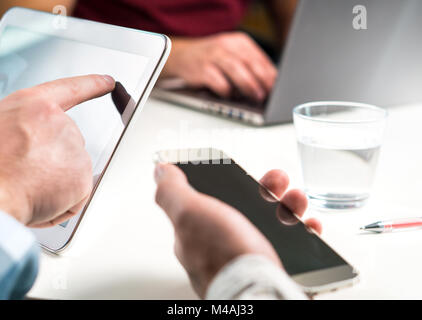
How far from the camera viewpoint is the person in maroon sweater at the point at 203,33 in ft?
2.71

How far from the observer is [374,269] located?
374mm

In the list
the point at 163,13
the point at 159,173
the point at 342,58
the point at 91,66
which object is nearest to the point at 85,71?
the point at 91,66

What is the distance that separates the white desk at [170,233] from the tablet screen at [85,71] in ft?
0.06

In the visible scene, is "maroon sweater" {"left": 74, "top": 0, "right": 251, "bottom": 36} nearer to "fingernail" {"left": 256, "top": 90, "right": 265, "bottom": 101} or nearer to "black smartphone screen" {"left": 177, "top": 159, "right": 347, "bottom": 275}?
"fingernail" {"left": 256, "top": 90, "right": 265, "bottom": 101}

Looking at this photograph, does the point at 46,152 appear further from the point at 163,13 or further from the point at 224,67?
the point at 163,13

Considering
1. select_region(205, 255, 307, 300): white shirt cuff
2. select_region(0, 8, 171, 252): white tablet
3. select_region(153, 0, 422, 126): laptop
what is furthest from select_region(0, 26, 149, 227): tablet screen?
select_region(153, 0, 422, 126): laptop

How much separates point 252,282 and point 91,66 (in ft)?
0.79

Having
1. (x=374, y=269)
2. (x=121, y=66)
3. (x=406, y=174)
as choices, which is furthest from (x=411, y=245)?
(x=121, y=66)

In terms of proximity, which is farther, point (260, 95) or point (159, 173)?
point (260, 95)

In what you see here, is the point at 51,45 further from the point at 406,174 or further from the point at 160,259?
the point at 406,174

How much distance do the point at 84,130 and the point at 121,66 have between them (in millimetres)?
61

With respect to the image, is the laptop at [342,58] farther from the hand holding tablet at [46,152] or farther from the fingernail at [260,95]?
the hand holding tablet at [46,152]

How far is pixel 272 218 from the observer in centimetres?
36

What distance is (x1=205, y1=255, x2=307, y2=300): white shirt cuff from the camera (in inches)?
11.0
